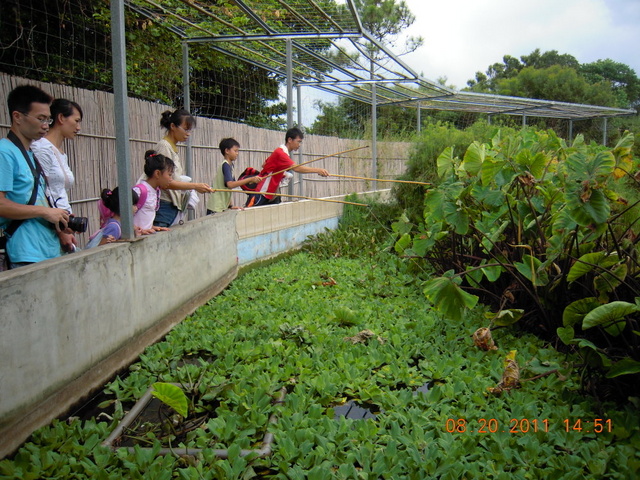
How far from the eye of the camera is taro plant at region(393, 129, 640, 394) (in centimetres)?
294

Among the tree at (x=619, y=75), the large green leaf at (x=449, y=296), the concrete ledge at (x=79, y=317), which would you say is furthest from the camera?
the tree at (x=619, y=75)

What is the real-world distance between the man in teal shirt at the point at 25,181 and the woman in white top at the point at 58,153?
194 mm

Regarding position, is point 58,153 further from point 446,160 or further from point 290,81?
point 290,81

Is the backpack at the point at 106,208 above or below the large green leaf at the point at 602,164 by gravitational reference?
below

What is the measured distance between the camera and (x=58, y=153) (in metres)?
3.64

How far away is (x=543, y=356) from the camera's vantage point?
3.53 metres

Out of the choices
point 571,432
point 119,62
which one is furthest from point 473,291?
point 119,62

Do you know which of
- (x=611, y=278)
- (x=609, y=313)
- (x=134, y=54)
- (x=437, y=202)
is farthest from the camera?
(x=134, y=54)

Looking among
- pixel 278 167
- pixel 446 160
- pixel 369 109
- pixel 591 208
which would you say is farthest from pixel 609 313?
pixel 369 109

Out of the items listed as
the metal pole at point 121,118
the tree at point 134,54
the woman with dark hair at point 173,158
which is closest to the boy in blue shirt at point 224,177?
the woman with dark hair at point 173,158

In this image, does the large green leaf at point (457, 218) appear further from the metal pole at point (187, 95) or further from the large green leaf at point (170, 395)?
the metal pole at point (187, 95)

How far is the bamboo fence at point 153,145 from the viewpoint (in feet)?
17.1

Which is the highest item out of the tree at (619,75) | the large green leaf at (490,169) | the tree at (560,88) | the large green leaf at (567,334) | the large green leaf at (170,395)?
the tree at (619,75)

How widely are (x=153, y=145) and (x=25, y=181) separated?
3.52m
